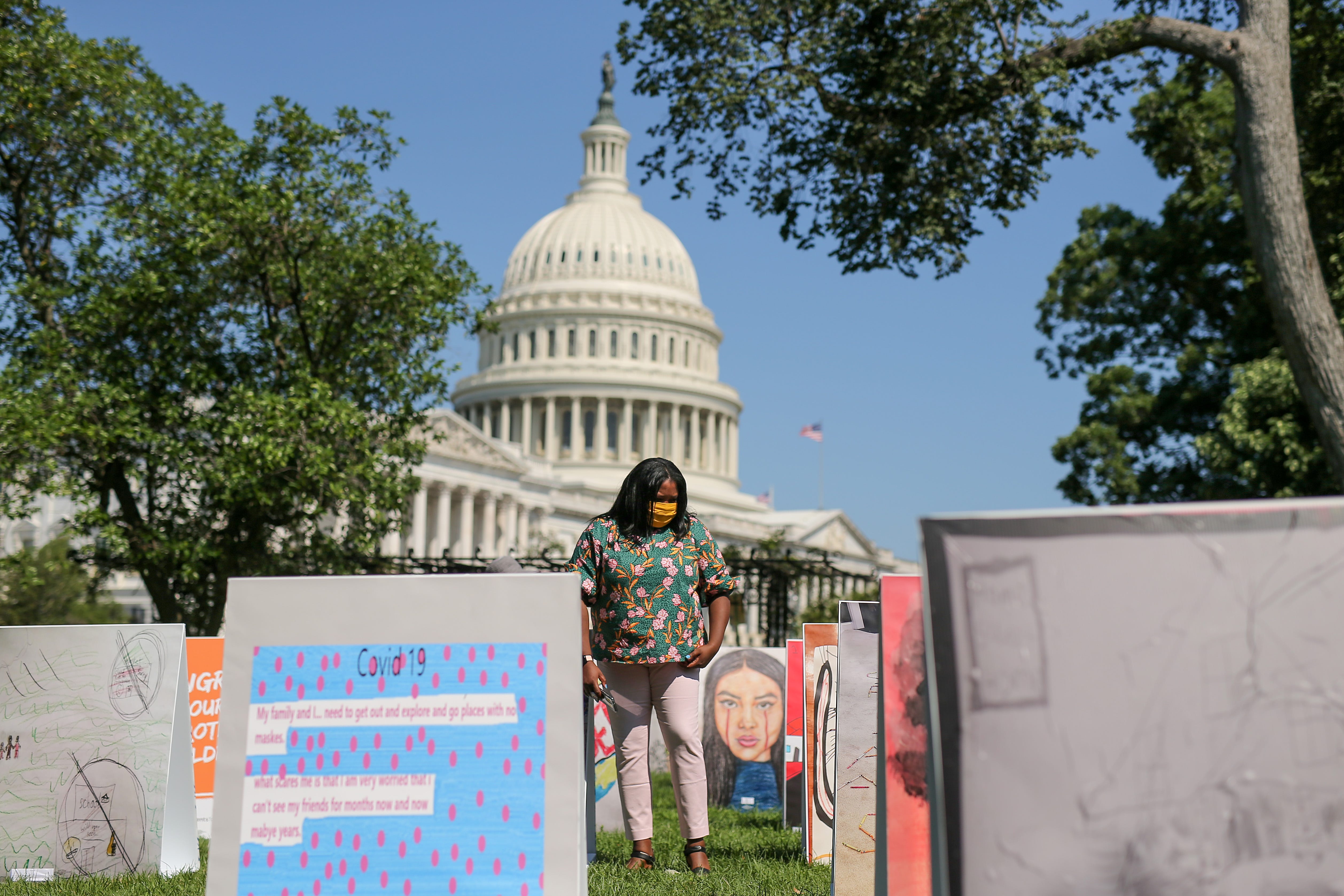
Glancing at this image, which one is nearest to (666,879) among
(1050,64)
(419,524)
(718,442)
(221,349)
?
(1050,64)

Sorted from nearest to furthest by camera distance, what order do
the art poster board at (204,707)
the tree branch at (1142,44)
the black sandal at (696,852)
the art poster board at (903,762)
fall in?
the art poster board at (903,762) < the black sandal at (696,852) < the art poster board at (204,707) < the tree branch at (1142,44)

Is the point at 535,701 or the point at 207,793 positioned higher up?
the point at 535,701

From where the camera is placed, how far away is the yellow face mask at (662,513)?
5.54 meters

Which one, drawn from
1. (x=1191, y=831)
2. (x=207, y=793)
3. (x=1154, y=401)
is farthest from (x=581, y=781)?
(x=1154, y=401)

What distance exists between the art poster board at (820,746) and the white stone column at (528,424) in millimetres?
86706

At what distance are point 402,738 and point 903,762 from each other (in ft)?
5.47

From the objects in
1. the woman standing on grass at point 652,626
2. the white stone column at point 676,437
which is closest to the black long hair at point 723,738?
the woman standing on grass at point 652,626

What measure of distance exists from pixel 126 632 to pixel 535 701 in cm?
321

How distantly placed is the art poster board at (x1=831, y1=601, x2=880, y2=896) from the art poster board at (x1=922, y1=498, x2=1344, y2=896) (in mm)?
1908

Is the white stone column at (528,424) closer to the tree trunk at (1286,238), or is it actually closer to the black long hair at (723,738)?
the black long hair at (723,738)

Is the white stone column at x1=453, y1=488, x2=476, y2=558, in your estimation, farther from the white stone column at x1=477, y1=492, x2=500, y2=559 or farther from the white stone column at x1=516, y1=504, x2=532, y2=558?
the white stone column at x1=516, y1=504, x2=532, y2=558

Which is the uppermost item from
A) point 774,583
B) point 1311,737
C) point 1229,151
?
point 1229,151

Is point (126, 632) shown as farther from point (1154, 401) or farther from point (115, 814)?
point (1154, 401)

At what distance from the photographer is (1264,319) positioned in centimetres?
2395
